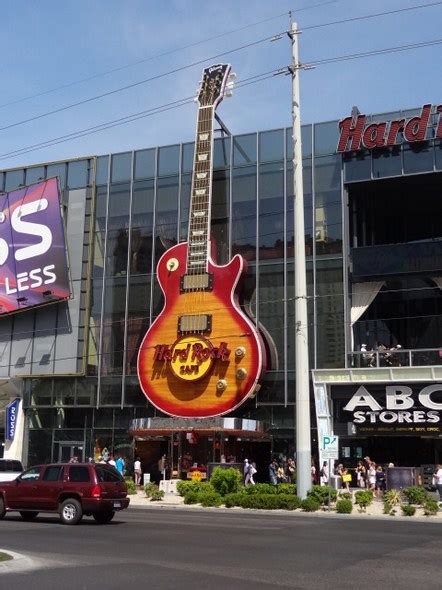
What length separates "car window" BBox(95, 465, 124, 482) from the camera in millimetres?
19569

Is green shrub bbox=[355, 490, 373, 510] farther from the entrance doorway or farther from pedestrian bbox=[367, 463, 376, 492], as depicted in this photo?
the entrance doorway

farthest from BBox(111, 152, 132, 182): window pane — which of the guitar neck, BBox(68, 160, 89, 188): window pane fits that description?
the guitar neck

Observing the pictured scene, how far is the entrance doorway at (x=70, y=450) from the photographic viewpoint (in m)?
40.9

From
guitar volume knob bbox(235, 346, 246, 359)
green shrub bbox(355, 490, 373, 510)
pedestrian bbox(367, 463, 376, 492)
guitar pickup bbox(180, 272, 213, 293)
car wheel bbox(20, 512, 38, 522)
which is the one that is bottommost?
car wheel bbox(20, 512, 38, 522)

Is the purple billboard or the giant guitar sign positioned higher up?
the purple billboard

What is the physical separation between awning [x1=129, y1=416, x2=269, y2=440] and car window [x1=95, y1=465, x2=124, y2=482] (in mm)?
15007

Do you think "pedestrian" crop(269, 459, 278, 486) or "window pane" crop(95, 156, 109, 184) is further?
"window pane" crop(95, 156, 109, 184)

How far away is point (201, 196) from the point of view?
1517 inches

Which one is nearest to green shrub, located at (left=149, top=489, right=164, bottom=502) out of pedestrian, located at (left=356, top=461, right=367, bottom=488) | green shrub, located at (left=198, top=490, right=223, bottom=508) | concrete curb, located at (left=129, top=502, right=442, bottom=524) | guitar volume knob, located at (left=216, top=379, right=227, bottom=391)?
concrete curb, located at (left=129, top=502, right=442, bottom=524)

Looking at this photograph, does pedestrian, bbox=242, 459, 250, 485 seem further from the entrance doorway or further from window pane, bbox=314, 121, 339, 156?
window pane, bbox=314, 121, 339, 156

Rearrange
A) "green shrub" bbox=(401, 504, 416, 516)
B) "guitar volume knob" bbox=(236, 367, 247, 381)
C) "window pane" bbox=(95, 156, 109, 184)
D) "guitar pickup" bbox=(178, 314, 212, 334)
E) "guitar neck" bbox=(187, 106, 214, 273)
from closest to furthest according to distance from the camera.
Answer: "green shrub" bbox=(401, 504, 416, 516), "guitar volume knob" bbox=(236, 367, 247, 381), "guitar pickup" bbox=(178, 314, 212, 334), "guitar neck" bbox=(187, 106, 214, 273), "window pane" bbox=(95, 156, 109, 184)

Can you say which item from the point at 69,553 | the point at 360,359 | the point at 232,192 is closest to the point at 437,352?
the point at 360,359

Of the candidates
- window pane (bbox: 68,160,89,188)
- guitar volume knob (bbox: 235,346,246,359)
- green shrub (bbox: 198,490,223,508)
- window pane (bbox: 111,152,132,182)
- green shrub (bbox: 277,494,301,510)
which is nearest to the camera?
green shrub (bbox: 277,494,301,510)

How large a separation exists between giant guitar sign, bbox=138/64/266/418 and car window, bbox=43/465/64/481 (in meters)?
16.4
